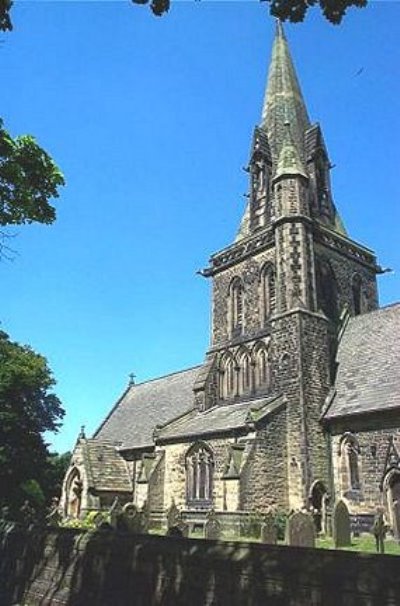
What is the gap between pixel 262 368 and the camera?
23641mm

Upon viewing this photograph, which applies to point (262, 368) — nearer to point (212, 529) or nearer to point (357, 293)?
point (357, 293)

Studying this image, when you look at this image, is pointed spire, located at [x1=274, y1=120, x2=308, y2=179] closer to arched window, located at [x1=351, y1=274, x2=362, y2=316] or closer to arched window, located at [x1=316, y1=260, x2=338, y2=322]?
arched window, located at [x1=316, y1=260, x2=338, y2=322]

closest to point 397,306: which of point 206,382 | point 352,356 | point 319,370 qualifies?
point 352,356

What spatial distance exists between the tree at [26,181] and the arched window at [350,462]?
14.8m

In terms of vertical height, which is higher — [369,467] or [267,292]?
[267,292]

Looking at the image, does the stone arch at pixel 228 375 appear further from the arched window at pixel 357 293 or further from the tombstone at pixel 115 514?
the tombstone at pixel 115 514

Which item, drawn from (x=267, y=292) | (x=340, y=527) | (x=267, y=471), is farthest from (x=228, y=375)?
(x=340, y=527)

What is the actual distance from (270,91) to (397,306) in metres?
17.6

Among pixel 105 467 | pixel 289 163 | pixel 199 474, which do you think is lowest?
pixel 199 474

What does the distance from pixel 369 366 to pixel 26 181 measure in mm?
16654

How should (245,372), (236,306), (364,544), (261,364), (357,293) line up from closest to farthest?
(364,544) → (261,364) → (245,372) → (236,306) → (357,293)

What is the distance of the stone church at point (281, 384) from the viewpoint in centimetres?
1897

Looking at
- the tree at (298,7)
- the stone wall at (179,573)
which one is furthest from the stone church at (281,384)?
the tree at (298,7)

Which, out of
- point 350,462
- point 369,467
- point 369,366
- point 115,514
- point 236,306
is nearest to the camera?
point 115,514
